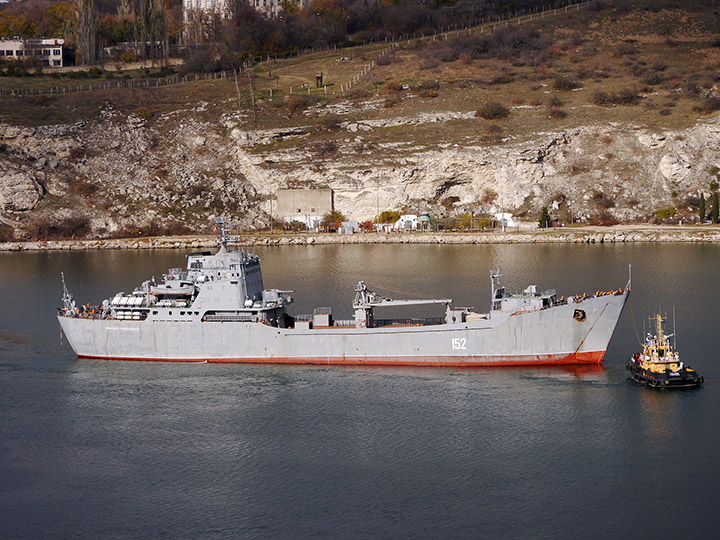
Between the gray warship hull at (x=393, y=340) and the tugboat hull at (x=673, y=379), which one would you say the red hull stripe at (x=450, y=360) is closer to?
the gray warship hull at (x=393, y=340)

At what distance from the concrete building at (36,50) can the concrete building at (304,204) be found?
77294mm

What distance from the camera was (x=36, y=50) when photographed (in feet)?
575

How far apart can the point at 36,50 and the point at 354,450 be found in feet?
526

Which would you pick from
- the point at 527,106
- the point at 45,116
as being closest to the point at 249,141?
the point at 45,116

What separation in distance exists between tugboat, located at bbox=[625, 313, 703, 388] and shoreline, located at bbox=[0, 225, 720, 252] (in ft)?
198

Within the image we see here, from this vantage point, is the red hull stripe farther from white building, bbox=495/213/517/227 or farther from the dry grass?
the dry grass

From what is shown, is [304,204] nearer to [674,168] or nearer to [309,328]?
[674,168]

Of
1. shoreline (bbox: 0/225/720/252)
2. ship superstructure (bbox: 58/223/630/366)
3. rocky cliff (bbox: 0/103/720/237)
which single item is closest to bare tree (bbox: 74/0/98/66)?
rocky cliff (bbox: 0/103/720/237)

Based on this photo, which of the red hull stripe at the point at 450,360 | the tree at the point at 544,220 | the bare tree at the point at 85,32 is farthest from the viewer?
the bare tree at the point at 85,32

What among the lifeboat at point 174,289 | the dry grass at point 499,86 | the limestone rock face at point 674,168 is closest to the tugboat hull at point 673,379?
the lifeboat at point 174,289

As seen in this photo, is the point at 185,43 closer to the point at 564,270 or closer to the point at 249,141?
the point at 249,141

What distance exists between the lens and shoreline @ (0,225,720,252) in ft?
340

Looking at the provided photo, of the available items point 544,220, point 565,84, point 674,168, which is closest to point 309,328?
point 544,220

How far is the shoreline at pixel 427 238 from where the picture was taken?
104 m
